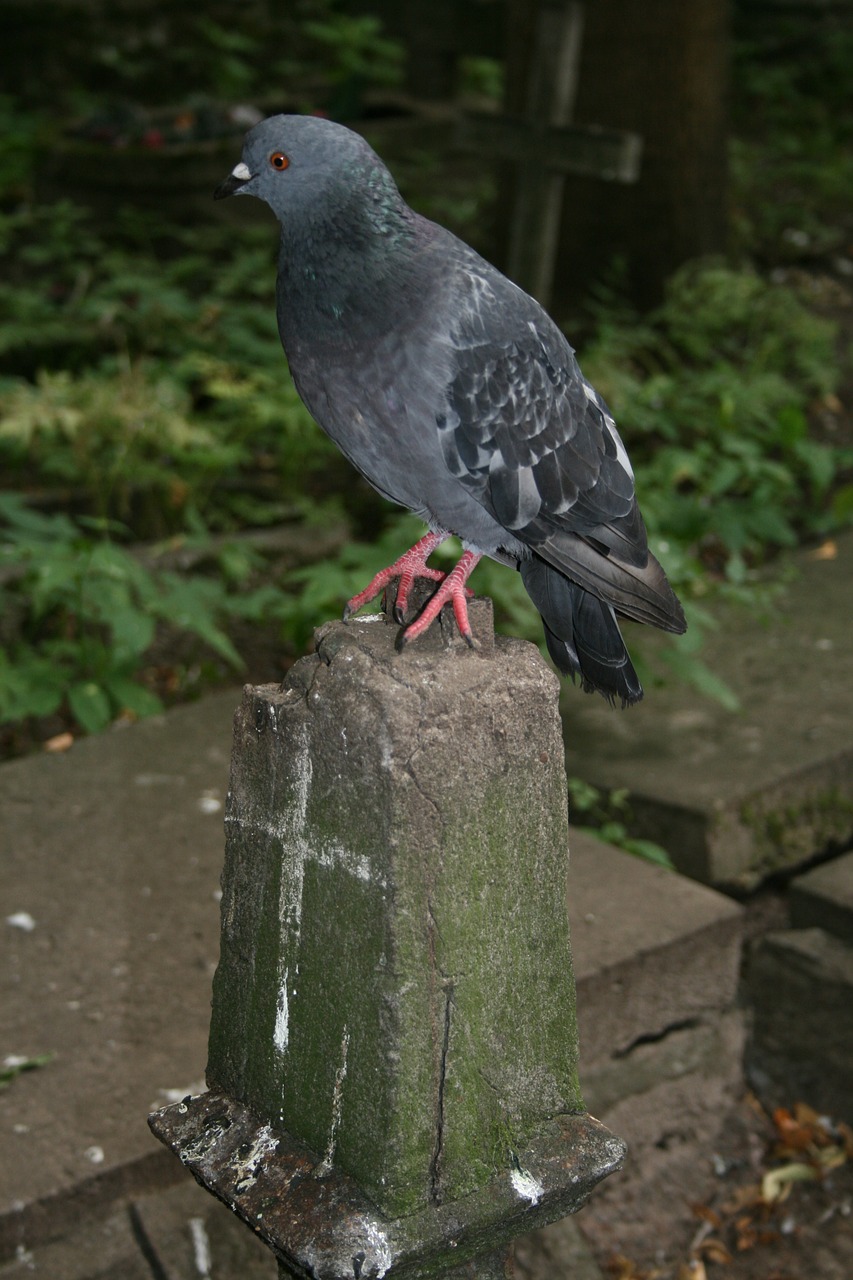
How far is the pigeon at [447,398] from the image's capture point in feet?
6.38

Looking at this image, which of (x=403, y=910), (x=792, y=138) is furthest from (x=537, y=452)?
(x=792, y=138)

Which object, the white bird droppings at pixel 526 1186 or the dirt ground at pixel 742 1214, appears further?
the dirt ground at pixel 742 1214

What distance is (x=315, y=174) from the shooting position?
6.34 feet

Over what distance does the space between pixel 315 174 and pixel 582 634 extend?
79 cm

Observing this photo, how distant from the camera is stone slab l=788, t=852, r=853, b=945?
11.5ft

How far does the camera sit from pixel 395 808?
1.62 m

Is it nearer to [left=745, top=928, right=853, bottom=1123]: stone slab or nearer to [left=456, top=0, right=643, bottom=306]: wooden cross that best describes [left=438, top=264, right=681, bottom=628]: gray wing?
[left=745, top=928, right=853, bottom=1123]: stone slab

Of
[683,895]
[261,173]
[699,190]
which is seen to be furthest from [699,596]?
[261,173]

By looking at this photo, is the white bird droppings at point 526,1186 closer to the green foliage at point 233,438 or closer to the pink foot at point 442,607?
the pink foot at point 442,607

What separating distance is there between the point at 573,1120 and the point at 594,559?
81 cm

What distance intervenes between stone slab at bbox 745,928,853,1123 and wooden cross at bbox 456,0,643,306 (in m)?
3.71

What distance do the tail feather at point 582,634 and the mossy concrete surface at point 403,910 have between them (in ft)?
0.80

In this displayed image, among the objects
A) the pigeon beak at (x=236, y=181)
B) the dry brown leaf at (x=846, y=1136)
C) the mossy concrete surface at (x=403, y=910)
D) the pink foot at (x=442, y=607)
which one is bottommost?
the dry brown leaf at (x=846, y=1136)

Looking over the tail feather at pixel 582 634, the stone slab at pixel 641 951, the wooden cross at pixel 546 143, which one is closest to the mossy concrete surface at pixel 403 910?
the tail feather at pixel 582 634
